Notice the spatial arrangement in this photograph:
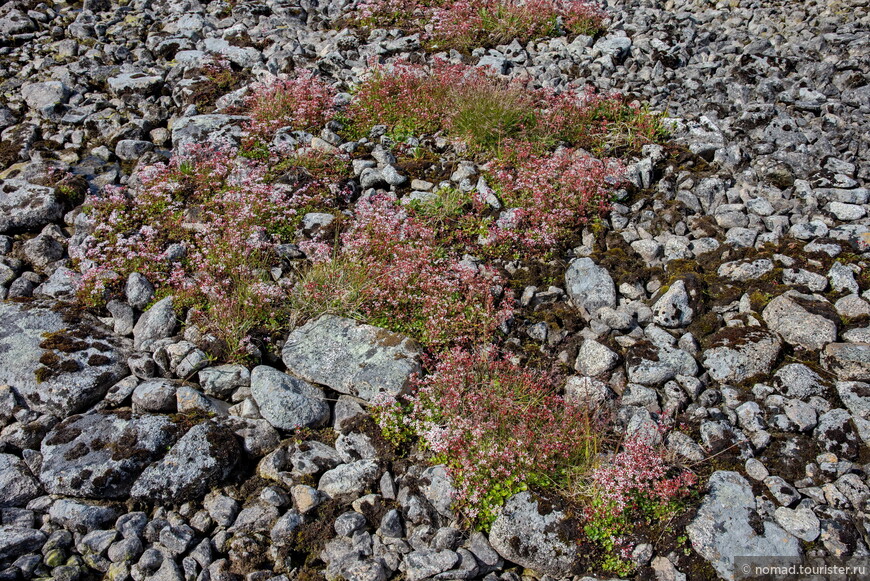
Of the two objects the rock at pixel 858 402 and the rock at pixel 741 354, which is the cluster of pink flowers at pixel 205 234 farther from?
the rock at pixel 858 402

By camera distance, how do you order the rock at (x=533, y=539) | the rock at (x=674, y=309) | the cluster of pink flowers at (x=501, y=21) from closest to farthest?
the rock at (x=533, y=539), the rock at (x=674, y=309), the cluster of pink flowers at (x=501, y=21)

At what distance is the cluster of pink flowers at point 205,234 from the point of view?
6668 mm

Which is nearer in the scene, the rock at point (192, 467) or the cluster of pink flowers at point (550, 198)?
the rock at point (192, 467)

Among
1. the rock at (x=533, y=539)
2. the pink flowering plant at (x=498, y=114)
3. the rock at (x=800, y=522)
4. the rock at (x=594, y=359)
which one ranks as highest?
the pink flowering plant at (x=498, y=114)

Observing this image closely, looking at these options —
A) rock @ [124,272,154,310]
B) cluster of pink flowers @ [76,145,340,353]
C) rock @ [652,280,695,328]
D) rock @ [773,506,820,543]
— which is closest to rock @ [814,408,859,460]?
rock @ [773,506,820,543]

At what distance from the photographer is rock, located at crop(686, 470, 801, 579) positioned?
4.57 m

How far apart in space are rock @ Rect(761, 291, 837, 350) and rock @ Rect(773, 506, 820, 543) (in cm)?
180

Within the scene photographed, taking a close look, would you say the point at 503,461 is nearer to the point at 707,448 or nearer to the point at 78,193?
the point at 707,448

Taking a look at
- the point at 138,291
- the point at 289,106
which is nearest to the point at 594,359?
the point at 138,291

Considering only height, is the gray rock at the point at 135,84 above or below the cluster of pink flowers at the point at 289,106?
above

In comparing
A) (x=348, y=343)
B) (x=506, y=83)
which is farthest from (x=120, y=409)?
(x=506, y=83)

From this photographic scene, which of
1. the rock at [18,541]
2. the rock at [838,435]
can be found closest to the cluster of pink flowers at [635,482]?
the rock at [838,435]

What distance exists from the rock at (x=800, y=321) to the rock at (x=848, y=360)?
14cm

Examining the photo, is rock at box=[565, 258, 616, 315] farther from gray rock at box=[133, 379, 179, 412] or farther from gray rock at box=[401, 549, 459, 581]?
gray rock at box=[133, 379, 179, 412]
